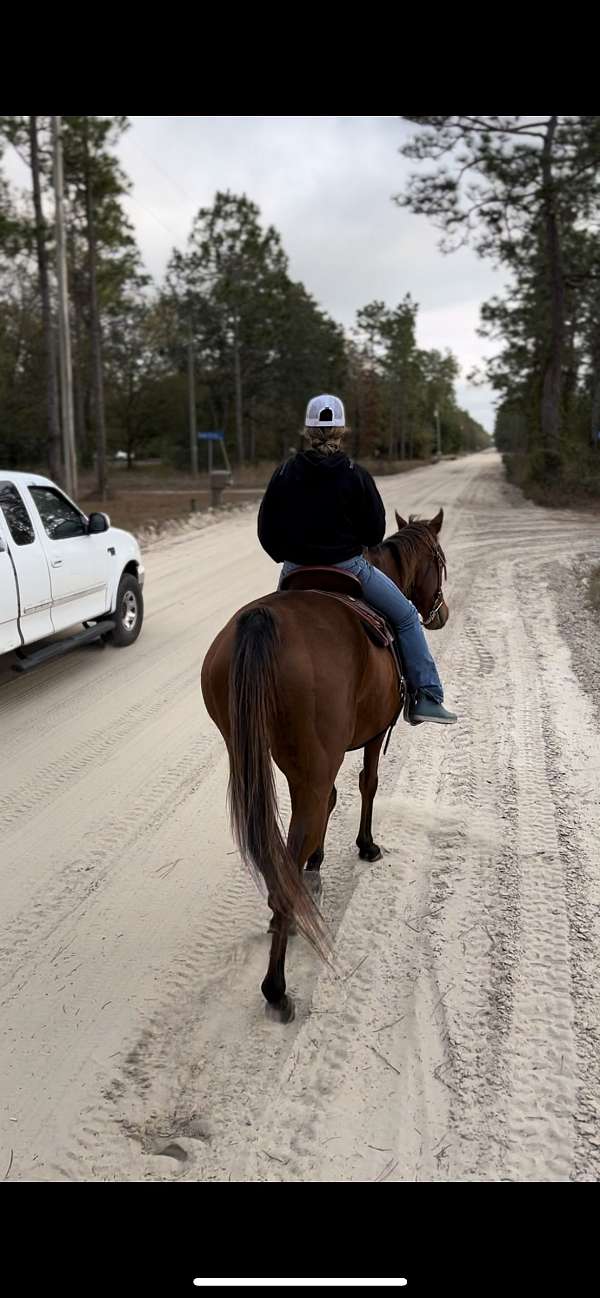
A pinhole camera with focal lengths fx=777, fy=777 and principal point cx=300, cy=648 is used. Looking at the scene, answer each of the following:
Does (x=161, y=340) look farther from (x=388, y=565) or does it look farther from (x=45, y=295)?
(x=388, y=565)

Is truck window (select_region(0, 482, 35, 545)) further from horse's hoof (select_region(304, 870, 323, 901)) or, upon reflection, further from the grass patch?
the grass patch

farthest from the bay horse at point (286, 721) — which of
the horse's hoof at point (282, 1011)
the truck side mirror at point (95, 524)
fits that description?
the truck side mirror at point (95, 524)

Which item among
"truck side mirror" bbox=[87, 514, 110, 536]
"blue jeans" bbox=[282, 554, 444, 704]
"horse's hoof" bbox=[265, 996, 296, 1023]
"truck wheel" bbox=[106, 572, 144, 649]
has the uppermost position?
"truck side mirror" bbox=[87, 514, 110, 536]

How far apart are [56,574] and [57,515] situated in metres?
0.77

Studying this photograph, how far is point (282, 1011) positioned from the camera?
3158 millimetres

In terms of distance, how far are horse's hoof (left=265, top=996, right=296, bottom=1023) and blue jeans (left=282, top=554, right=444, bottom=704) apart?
1.81 meters

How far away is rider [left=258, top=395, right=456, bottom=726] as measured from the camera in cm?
353

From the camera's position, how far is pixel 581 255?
2370cm

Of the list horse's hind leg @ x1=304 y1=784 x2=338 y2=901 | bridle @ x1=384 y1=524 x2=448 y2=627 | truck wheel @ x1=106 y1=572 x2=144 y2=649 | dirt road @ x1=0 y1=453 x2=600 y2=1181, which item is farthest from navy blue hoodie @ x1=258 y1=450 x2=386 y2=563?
truck wheel @ x1=106 y1=572 x2=144 y2=649

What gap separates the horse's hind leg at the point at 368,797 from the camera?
432 cm

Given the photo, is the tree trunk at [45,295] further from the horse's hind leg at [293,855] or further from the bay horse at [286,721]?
the horse's hind leg at [293,855]

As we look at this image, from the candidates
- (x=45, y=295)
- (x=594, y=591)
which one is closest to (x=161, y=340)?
(x=45, y=295)
